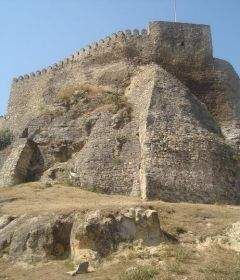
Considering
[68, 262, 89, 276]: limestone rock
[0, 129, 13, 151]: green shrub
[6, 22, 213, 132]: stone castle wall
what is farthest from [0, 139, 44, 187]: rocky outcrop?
[68, 262, 89, 276]: limestone rock

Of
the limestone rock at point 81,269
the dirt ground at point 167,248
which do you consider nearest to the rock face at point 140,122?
the dirt ground at point 167,248

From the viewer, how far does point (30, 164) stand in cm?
2614

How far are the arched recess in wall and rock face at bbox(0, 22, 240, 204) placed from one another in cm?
4

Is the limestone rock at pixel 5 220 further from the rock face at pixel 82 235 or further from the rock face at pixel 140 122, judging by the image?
the rock face at pixel 140 122

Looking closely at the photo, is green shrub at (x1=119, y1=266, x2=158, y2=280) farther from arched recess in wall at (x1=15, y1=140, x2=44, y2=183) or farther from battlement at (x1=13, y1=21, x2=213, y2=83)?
battlement at (x1=13, y1=21, x2=213, y2=83)

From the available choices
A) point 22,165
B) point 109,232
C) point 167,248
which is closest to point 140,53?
point 22,165

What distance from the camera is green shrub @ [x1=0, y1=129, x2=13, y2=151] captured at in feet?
95.5

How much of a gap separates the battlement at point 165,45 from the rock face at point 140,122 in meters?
0.05

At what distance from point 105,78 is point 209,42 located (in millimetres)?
5354

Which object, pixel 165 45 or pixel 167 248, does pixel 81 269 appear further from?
pixel 165 45

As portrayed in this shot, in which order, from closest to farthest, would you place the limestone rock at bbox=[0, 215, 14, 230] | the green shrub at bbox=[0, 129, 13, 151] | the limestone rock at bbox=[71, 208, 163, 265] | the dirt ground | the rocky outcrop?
the dirt ground
the limestone rock at bbox=[71, 208, 163, 265]
the limestone rock at bbox=[0, 215, 14, 230]
the rocky outcrop
the green shrub at bbox=[0, 129, 13, 151]

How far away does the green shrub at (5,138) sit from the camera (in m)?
29.1

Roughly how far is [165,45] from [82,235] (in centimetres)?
1453

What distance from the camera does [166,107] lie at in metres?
24.7
